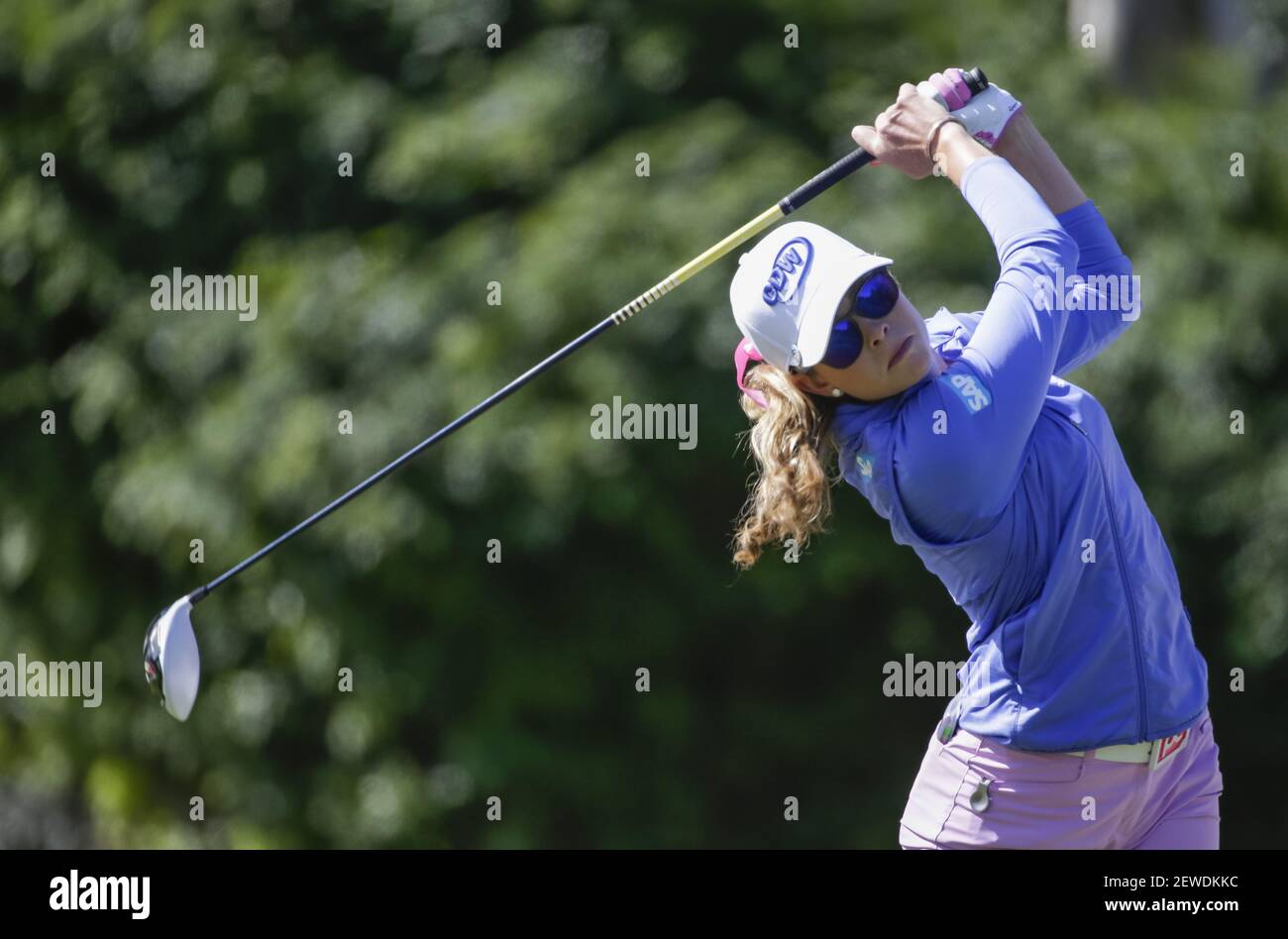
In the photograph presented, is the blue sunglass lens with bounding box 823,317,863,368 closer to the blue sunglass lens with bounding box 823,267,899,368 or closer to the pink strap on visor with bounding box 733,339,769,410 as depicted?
the blue sunglass lens with bounding box 823,267,899,368

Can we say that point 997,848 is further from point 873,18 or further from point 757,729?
point 873,18

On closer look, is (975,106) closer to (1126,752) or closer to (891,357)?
(891,357)

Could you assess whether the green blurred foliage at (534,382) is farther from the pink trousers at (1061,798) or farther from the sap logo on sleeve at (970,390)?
the sap logo on sleeve at (970,390)

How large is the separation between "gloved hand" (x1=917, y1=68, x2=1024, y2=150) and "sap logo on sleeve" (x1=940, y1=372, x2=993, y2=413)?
0.51 metres

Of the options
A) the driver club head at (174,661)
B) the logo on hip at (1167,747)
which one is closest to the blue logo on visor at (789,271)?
the logo on hip at (1167,747)

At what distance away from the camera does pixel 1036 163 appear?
2.63m

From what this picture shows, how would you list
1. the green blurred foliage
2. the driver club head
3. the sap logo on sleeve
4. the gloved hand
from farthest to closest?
the green blurred foliage
the driver club head
the gloved hand
the sap logo on sleeve

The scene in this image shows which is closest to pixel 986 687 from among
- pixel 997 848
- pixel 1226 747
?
pixel 997 848

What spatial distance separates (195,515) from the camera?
589 centimetres

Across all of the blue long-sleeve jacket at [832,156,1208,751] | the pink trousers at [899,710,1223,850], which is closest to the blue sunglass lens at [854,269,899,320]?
the blue long-sleeve jacket at [832,156,1208,751]

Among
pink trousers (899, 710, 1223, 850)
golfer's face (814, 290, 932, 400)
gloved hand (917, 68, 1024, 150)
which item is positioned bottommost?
pink trousers (899, 710, 1223, 850)

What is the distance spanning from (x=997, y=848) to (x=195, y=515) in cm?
405

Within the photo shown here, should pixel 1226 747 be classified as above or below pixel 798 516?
below

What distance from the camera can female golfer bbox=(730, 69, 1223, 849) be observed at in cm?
227
